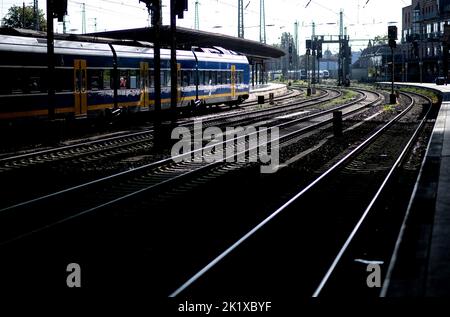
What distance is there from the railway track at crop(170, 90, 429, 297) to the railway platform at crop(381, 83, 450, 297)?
491mm

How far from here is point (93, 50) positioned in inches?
833

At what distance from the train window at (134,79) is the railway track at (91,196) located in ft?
31.5

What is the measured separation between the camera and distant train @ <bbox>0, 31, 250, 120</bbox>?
1750 cm

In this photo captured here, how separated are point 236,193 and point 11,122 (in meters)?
8.99

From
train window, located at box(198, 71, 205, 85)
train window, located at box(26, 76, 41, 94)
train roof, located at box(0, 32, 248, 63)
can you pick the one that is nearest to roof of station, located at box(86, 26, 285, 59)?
train window, located at box(198, 71, 205, 85)

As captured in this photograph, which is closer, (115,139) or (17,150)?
(17,150)

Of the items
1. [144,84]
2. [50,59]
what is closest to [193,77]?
[144,84]

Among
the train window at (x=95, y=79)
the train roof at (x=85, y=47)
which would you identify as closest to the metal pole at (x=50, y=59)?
the train roof at (x=85, y=47)

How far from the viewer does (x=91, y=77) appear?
69.4 ft

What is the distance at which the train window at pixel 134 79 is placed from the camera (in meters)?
23.8

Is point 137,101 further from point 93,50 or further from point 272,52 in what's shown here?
point 272,52

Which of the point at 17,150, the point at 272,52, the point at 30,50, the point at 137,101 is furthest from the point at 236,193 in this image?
the point at 272,52

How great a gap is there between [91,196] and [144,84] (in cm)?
1429

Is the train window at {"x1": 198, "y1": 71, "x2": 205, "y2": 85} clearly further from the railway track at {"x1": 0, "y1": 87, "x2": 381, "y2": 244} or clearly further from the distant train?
the railway track at {"x1": 0, "y1": 87, "x2": 381, "y2": 244}
